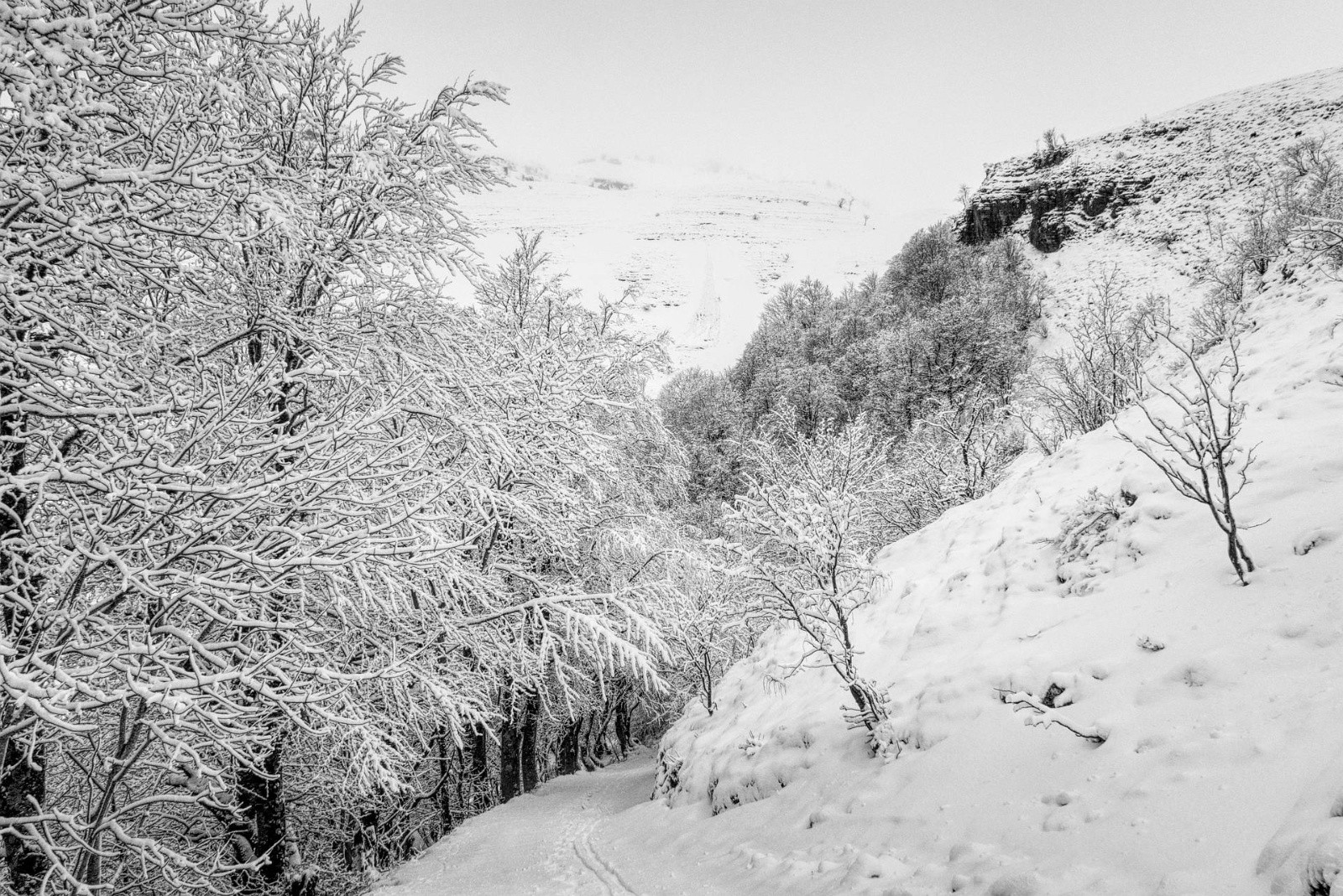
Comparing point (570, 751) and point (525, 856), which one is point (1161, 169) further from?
point (525, 856)

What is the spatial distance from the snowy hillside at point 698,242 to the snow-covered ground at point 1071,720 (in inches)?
2062

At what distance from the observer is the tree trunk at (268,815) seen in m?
5.59

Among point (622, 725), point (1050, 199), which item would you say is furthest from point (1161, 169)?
point (622, 725)

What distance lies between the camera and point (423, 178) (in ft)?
18.9

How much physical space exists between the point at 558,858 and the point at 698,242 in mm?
130684

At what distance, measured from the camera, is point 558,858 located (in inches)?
287

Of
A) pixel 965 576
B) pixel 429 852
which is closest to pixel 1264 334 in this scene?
pixel 965 576

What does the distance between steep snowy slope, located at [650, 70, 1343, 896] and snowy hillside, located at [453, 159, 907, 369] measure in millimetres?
52359

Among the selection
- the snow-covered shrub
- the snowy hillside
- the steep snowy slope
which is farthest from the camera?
the snowy hillside

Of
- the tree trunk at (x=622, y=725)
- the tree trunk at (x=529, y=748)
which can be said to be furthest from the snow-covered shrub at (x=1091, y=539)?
the tree trunk at (x=622, y=725)

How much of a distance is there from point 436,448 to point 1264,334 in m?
11.1

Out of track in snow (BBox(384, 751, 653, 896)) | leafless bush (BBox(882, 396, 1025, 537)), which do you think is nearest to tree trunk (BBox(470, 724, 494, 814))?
track in snow (BBox(384, 751, 653, 896))

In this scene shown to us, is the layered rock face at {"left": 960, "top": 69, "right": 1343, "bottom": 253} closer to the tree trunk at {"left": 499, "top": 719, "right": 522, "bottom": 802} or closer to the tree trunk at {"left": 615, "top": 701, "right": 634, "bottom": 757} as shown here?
the tree trunk at {"left": 615, "top": 701, "right": 634, "bottom": 757}

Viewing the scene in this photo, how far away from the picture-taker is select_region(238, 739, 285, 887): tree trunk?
18.3 feet
